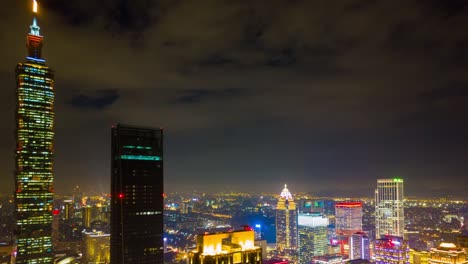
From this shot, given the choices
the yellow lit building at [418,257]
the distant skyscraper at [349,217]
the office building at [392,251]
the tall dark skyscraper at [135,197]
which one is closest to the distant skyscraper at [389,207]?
the distant skyscraper at [349,217]

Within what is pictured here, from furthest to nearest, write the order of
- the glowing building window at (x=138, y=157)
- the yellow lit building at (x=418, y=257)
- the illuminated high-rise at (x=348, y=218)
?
the illuminated high-rise at (x=348, y=218) → the yellow lit building at (x=418, y=257) → the glowing building window at (x=138, y=157)

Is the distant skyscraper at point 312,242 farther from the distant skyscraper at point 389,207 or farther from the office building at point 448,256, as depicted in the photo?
the office building at point 448,256

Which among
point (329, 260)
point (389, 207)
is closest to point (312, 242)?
point (329, 260)

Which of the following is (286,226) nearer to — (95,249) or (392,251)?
(392,251)

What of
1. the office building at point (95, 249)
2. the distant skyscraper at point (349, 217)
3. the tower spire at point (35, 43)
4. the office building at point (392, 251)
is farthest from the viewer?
the distant skyscraper at point (349, 217)

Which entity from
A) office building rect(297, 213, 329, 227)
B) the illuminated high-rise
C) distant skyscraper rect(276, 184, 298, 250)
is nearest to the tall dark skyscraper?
distant skyscraper rect(276, 184, 298, 250)

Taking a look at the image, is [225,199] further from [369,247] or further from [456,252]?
[456,252]
